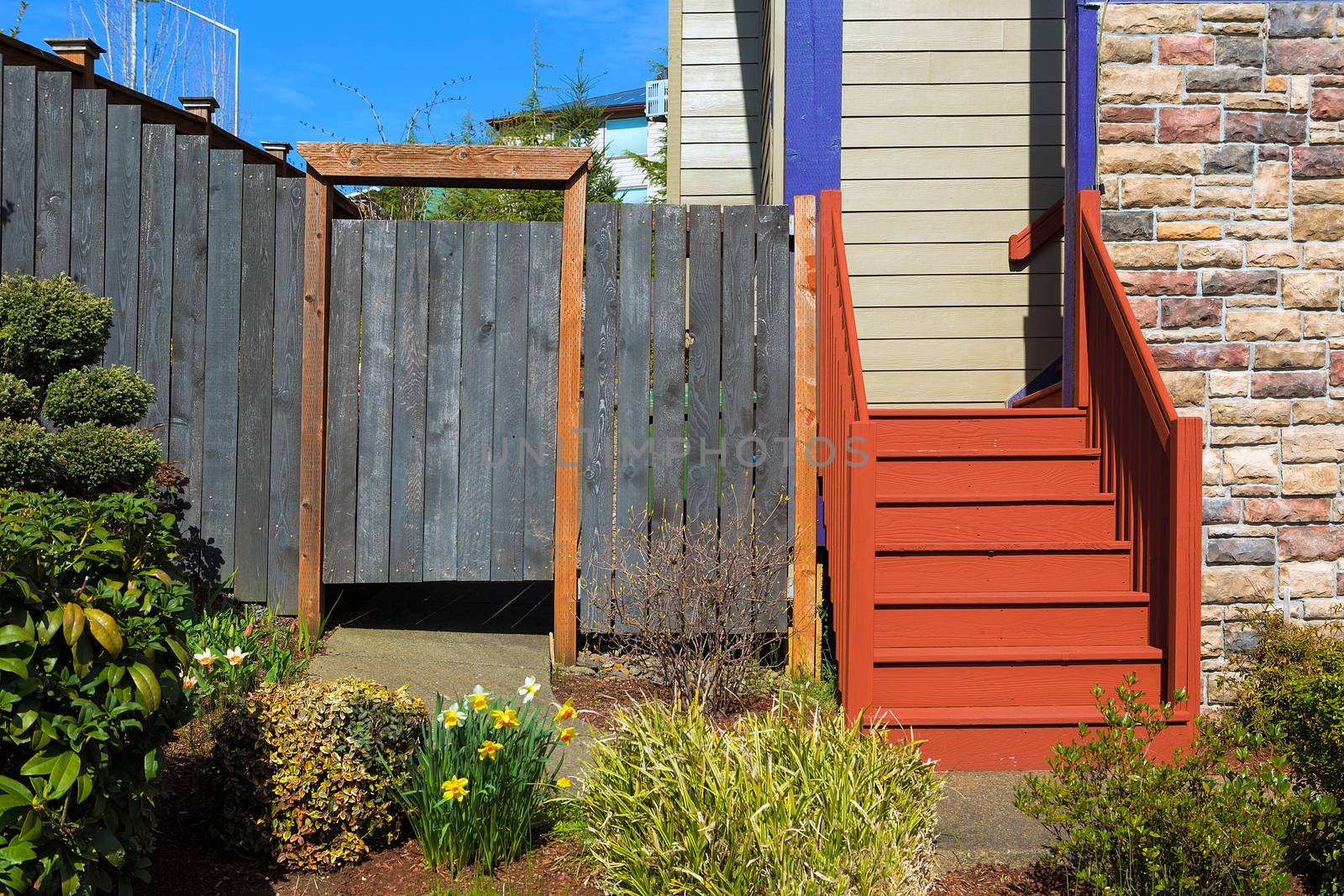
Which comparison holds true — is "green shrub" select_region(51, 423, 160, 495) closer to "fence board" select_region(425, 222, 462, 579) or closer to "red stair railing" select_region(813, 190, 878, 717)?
"fence board" select_region(425, 222, 462, 579)

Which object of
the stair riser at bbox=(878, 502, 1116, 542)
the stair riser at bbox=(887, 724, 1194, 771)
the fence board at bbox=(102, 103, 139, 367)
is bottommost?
the stair riser at bbox=(887, 724, 1194, 771)

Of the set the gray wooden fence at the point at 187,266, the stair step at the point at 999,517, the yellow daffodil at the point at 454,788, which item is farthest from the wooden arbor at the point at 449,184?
the yellow daffodil at the point at 454,788

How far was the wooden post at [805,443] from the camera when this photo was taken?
482 centimetres

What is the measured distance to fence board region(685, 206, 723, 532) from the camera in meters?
4.88

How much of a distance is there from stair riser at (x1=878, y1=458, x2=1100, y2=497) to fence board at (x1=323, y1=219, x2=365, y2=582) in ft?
7.98

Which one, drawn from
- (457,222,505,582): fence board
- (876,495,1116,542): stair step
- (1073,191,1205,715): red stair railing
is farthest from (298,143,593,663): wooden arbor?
(1073,191,1205,715): red stair railing

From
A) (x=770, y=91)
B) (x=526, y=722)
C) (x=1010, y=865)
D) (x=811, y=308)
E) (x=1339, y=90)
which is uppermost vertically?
(x=770, y=91)

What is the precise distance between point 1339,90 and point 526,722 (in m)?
4.53


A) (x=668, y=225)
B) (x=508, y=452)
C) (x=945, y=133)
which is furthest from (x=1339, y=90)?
(x=508, y=452)

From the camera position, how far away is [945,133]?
638cm

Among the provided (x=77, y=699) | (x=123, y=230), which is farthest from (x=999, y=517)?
(x=123, y=230)

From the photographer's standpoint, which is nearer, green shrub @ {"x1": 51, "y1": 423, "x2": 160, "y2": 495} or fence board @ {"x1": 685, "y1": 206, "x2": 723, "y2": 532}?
green shrub @ {"x1": 51, "y1": 423, "x2": 160, "y2": 495}

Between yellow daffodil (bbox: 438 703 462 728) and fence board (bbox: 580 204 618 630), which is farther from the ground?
fence board (bbox: 580 204 618 630)

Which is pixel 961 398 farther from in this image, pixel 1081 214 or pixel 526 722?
pixel 526 722
